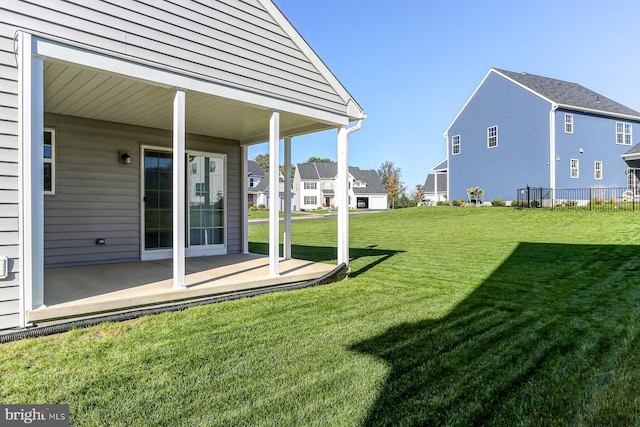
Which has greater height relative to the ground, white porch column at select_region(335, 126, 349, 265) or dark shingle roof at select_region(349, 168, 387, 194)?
dark shingle roof at select_region(349, 168, 387, 194)

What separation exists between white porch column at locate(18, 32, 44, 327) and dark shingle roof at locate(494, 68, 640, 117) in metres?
20.4

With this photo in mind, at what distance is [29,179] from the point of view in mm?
3025

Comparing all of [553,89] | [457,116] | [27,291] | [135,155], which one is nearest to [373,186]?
[457,116]

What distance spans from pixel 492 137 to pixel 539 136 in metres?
2.61

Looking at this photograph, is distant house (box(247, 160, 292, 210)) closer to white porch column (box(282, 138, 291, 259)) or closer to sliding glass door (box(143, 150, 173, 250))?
A: white porch column (box(282, 138, 291, 259))

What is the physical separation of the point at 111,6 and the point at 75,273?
3.28 m

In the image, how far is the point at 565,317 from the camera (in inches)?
143

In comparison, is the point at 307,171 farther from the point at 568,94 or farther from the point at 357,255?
the point at 357,255

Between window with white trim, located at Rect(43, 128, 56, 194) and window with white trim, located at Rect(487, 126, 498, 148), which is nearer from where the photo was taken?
window with white trim, located at Rect(43, 128, 56, 194)

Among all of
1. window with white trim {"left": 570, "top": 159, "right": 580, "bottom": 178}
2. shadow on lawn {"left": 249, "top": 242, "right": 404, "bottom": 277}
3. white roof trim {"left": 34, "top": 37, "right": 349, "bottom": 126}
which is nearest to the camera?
white roof trim {"left": 34, "top": 37, "right": 349, "bottom": 126}

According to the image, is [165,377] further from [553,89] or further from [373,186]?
[373,186]

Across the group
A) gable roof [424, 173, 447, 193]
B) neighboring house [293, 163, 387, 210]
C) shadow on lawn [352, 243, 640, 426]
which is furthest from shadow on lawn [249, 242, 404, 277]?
gable roof [424, 173, 447, 193]

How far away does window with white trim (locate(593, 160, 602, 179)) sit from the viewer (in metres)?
18.9

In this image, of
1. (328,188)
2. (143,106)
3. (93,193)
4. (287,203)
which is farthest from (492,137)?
(328,188)
